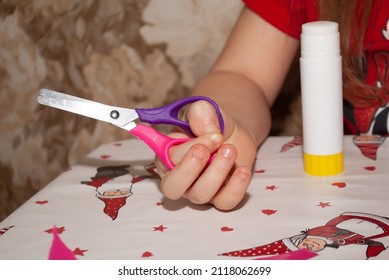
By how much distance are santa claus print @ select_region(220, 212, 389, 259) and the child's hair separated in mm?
282

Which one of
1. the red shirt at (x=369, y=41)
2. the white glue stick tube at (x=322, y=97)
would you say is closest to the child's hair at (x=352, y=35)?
the red shirt at (x=369, y=41)

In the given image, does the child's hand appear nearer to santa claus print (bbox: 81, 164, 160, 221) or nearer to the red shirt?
santa claus print (bbox: 81, 164, 160, 221)

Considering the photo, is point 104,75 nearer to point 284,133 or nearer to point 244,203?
point 284,133

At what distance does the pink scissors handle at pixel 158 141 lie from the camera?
55 centimetres

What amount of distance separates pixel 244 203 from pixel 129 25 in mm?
476

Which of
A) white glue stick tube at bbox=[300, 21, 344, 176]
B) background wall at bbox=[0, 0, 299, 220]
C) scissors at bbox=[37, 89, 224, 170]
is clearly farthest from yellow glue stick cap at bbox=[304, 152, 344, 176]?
background wall at bbox=[0, 0, 299, 220]

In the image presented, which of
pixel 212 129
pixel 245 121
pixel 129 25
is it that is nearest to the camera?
pixel 212 129

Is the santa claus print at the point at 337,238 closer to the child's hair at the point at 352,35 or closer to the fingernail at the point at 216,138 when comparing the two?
the fingernail at the point at 216,138

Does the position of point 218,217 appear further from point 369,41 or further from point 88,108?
point 369,41

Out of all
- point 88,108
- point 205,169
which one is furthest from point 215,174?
point 88,108

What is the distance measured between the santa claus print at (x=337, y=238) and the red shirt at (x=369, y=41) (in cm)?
29
